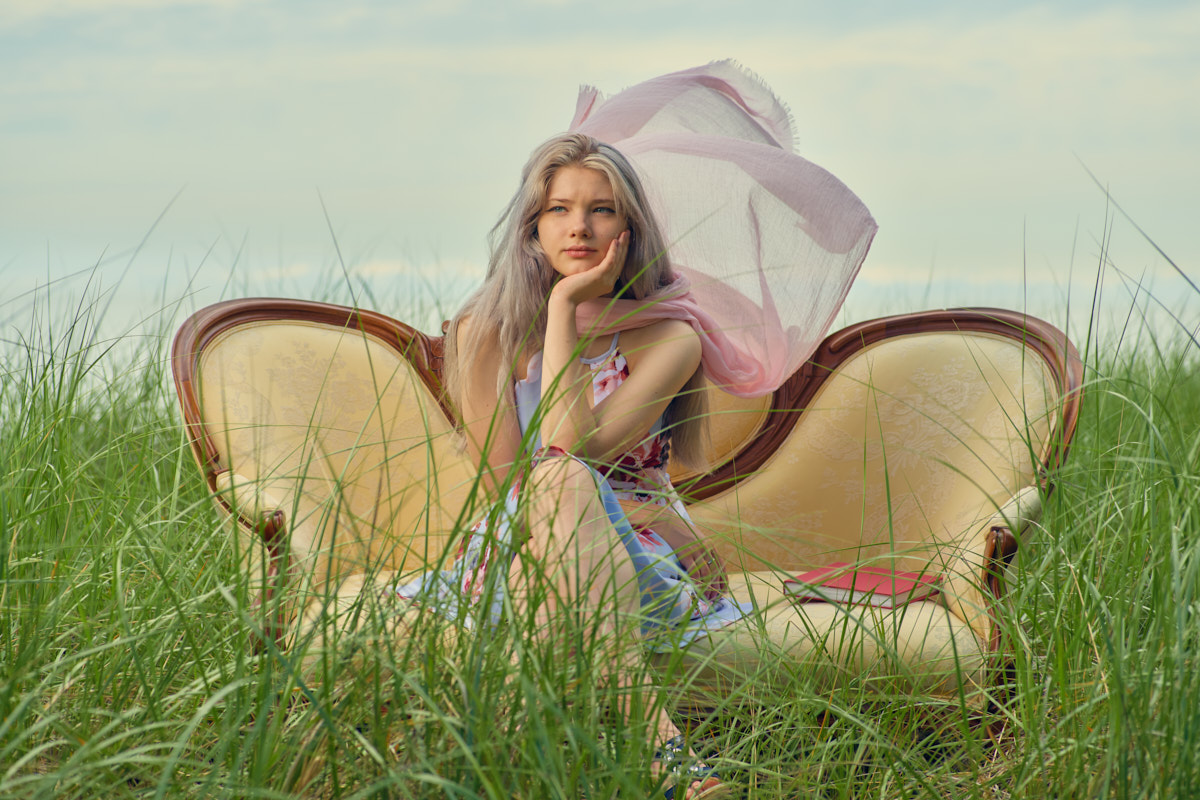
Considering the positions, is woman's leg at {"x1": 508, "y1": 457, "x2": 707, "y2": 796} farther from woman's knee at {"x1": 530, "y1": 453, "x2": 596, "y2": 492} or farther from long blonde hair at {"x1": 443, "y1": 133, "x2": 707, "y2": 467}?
long blonde hair at {"x1": 443, "y1": 133, "x2": 707, "y2": 467}

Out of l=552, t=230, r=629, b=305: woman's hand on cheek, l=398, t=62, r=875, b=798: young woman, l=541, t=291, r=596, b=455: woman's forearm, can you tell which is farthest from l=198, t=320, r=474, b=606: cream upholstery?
l=552, t=230, r=629, b=305: woman's hand on cheek

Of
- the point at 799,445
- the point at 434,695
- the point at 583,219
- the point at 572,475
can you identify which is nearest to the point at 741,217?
the point at 583,219

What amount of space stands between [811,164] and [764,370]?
2.09 feet

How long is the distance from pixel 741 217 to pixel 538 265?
68cm

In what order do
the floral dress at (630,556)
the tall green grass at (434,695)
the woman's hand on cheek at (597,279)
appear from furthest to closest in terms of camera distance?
1. the woman's hand on cheek at (597,279)
2. the floral dress at (630,556)
3. the tall green grass at (434,695)

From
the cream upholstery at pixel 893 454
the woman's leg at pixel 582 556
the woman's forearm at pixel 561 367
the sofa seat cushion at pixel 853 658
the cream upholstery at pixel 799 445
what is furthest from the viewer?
the cream upholstery at pixel 893 454

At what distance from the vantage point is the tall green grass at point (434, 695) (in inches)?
57.5

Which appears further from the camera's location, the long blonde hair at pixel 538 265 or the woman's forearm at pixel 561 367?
the long blonde hair at pixel 538 265

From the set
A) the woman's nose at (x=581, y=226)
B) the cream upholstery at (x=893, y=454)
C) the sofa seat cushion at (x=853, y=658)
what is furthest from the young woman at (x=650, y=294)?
the cream upholstery at (x=893, y=454)

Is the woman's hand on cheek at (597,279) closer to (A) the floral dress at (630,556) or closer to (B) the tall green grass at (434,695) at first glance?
Result: (A) the floral dress at (630,556)

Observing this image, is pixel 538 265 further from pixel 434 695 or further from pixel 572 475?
pixel 434 695

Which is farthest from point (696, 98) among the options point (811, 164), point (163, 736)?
point (163, 736)

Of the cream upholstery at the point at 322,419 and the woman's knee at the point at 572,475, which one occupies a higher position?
the cream upholstery at the point at 322,419

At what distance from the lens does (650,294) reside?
277cm
